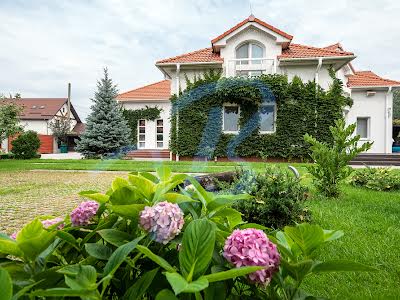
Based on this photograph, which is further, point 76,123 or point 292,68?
point 76,123

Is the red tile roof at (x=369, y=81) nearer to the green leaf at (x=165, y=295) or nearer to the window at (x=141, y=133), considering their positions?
the window at (x=141, y=133)

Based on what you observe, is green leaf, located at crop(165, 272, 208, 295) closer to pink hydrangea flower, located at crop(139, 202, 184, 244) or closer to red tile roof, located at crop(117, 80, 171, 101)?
pink hydrangea flower, located at crop(139, 202, 184, 244)

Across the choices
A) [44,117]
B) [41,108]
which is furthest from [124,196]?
[41,108]

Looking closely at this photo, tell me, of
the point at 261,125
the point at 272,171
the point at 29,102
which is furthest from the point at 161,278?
the point at 29,102

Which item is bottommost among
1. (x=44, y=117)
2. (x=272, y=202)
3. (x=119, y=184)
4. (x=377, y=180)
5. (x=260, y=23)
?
(x=377, y=180)

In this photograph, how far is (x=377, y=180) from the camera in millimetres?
7820

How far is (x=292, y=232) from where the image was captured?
87cm

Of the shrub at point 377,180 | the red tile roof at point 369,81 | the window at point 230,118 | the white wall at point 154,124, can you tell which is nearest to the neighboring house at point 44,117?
the white wall at point 154,124

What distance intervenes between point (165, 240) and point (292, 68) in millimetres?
18038

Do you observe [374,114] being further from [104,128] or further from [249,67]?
[104,128]

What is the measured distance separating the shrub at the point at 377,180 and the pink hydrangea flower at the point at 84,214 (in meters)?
7.81

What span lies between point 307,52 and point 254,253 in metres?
18.2

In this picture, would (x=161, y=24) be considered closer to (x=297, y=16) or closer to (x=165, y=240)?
(x=297, y=16)

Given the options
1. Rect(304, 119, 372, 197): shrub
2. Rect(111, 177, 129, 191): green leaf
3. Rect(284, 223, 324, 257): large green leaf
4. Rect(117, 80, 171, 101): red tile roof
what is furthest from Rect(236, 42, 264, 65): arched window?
Rect(284, 223, 324, 257): large green leaf
